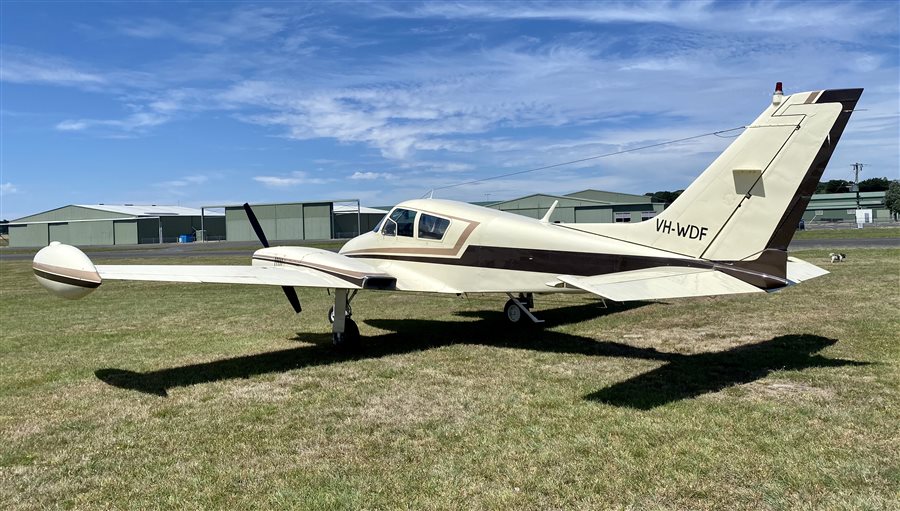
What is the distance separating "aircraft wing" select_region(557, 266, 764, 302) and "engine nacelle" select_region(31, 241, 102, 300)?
6310 millimetres

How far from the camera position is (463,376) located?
7.92m

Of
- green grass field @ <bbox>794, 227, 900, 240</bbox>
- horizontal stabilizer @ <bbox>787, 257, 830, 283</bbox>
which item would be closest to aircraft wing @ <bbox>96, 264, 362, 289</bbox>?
horizontal stabilizer @ <bbox>787, 257, 830, 283</bbox>

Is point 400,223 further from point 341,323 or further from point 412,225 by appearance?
point 341,323

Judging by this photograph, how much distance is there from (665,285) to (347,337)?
19.4 feet

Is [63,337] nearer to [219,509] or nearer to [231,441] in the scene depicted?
[231,441]

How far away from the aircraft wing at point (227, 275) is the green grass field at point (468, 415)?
4.28 feet

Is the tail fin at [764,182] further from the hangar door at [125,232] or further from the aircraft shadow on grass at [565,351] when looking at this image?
the hangar door at [125,232]

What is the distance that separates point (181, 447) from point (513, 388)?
12.8 ft

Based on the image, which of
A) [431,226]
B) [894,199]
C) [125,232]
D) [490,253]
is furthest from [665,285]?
[894,199]

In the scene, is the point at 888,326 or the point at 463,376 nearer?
the point at 463,376

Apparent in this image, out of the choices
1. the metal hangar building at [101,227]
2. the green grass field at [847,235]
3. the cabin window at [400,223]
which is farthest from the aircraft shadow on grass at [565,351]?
the metal hangar building at [101,227]

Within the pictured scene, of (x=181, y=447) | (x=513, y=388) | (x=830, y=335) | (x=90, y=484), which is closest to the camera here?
(x=90, y=484)

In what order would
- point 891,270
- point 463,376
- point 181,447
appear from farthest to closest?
point 891,270 < point 463,376 < point 181,447

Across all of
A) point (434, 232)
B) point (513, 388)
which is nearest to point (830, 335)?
point (513, 388)
